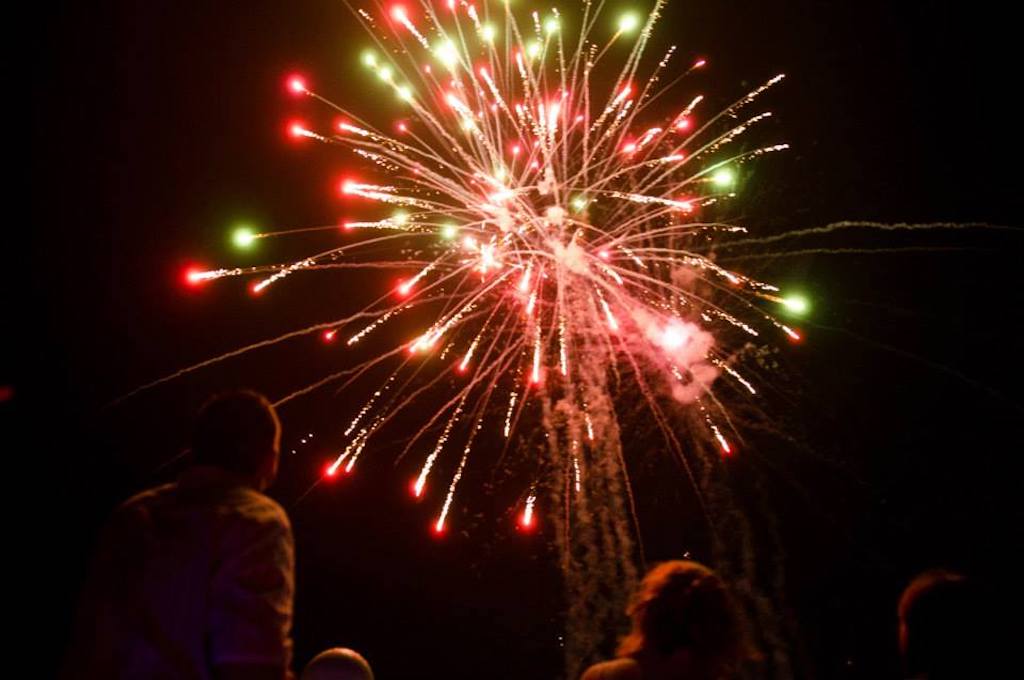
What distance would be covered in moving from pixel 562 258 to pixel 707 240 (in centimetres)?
283

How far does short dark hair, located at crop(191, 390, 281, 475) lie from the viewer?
2.54m

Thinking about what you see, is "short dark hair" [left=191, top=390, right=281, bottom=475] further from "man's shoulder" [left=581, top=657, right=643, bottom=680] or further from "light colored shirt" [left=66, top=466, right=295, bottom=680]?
"man's shoulder" [left=581, top=657, right=643, bottom=680]

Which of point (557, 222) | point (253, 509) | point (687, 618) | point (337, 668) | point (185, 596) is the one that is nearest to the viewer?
point (185, 596)

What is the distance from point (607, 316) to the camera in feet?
32.6

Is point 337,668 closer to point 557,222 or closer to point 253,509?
point 253,509

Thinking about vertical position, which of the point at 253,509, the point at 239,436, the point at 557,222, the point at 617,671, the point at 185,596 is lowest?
the point at 617,671

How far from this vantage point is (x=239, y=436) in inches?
101

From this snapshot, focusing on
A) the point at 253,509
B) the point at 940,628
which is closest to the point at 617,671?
the point at 940,628

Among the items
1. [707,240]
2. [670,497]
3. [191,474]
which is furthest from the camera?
[670,497]

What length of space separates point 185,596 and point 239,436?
54 centimetres

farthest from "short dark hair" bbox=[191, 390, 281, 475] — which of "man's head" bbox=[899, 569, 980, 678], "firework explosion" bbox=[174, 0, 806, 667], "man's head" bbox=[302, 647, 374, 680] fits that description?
"firework explosion" bbox=[174, 0, 806, 667]

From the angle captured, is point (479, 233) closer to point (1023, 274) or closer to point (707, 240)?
point (707, 240)

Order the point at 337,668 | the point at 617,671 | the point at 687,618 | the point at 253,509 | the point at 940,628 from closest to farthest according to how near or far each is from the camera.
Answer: the point at 253,509 → the point at 940,628 → the point at 617,671 → the point at 687,618 → the point at 337,668

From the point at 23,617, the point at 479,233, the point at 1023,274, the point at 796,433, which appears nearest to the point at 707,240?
the point at 479,233
